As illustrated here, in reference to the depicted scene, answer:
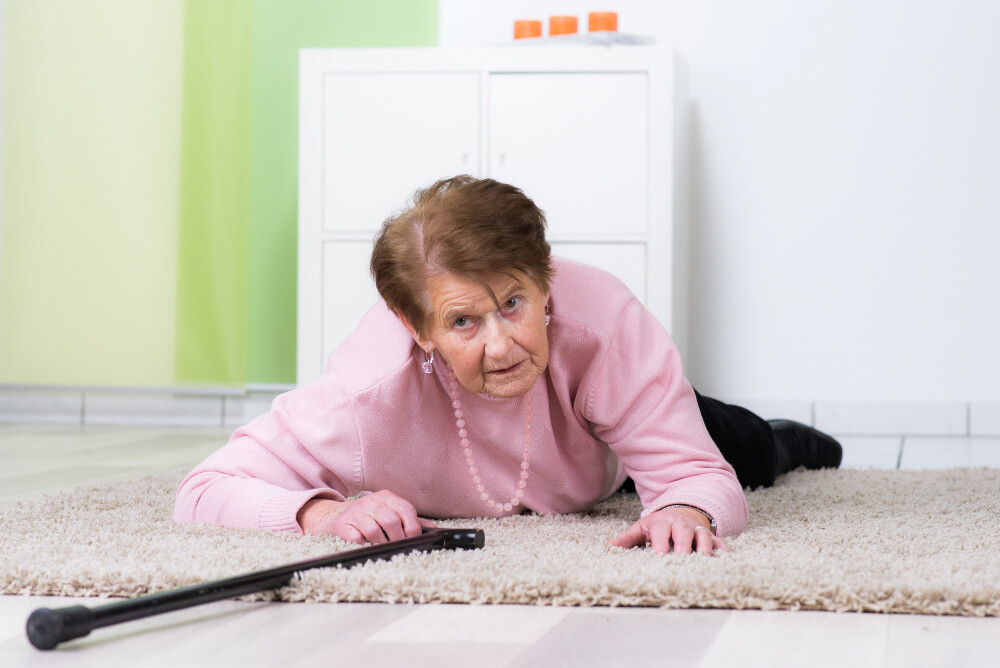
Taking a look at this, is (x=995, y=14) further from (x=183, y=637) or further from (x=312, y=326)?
(x=183, y=637)

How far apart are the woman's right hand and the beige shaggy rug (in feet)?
0.07

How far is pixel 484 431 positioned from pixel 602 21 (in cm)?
178

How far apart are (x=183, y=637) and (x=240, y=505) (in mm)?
443

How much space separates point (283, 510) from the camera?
1.22 meters

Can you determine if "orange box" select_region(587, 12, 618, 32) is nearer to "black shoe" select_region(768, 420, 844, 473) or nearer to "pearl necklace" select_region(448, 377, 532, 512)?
"black shoe" select_region(768, 420, 844, 473)

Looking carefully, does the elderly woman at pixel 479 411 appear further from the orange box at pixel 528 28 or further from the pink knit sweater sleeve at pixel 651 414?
the orange box at pixel 528 28

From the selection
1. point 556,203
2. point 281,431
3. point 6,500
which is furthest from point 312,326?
point 281,431

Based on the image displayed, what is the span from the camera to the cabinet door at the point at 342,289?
2.83 metres

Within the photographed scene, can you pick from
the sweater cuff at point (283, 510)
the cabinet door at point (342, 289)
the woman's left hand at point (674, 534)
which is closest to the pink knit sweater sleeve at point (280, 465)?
the sweater cuff at point (283, 510)

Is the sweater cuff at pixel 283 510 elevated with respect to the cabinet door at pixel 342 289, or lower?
lower

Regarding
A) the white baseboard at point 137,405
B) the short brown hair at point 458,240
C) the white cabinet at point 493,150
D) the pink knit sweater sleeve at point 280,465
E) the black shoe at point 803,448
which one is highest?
the white cabinet at point 493,150

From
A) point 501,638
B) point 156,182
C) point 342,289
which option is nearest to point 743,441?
point 501,638

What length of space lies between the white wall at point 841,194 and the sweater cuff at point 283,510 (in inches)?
77.9

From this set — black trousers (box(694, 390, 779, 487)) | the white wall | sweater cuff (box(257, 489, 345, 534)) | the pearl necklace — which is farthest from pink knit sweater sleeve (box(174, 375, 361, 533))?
the white wall
